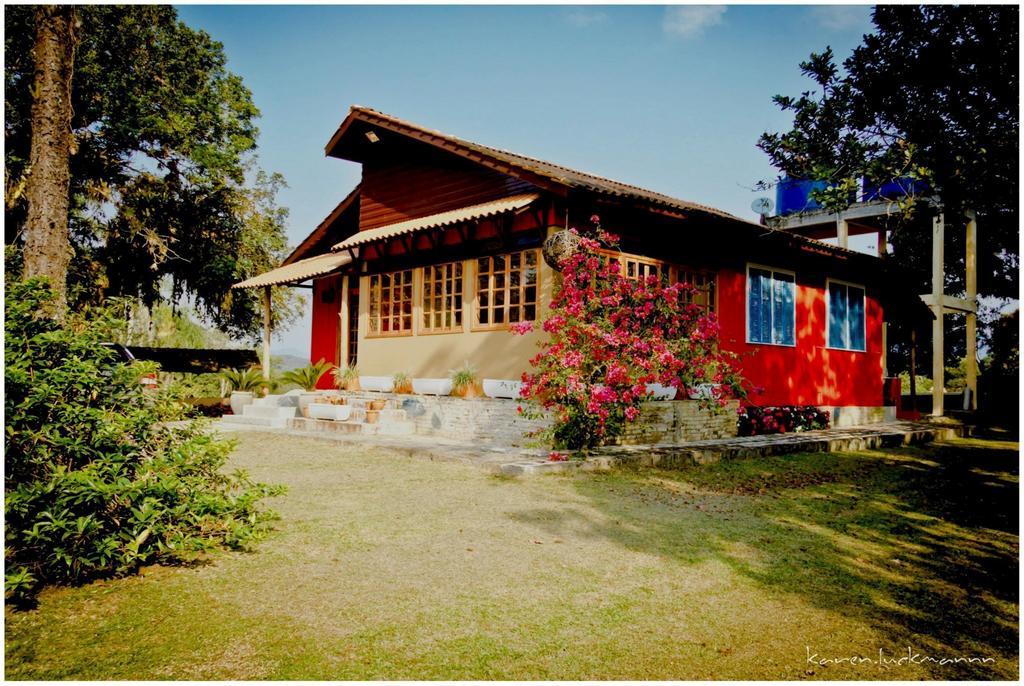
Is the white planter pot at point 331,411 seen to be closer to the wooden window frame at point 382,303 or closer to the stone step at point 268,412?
the stone step at point 268,412

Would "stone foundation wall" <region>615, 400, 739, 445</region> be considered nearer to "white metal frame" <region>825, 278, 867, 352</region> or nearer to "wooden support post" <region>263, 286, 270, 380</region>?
"white metal frame" <region>825, 278, 867, 352</region>

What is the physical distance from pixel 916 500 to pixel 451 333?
7.78 m

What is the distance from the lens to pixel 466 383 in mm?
11469

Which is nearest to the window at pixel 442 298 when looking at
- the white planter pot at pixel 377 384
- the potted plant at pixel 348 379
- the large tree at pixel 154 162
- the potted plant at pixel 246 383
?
the white planter pot at pixel 377 384

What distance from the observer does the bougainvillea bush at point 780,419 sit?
40.3 ft

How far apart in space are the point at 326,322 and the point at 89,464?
14.0m

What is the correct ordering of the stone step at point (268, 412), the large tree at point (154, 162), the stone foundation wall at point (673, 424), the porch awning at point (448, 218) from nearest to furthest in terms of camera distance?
the stone foundation wall at point (673, 424)
the porch awning at point (448, 218)
the stone step at point (268, 412)
the large tree at point (154, 162)

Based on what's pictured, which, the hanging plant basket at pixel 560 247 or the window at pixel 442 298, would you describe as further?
the window at pixel 442 298

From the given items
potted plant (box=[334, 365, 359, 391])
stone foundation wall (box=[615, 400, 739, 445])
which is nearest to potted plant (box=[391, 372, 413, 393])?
potted plant (box=[334, 365, 359, 391])

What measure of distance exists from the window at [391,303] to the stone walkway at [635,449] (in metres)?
2.85

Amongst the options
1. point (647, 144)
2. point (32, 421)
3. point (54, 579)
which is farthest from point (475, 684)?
point (647, 144)

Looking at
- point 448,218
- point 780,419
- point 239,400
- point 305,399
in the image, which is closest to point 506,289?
point 448,218

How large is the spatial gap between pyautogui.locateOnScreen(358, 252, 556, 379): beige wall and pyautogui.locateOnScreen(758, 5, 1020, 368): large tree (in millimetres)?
4229

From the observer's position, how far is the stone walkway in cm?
826
